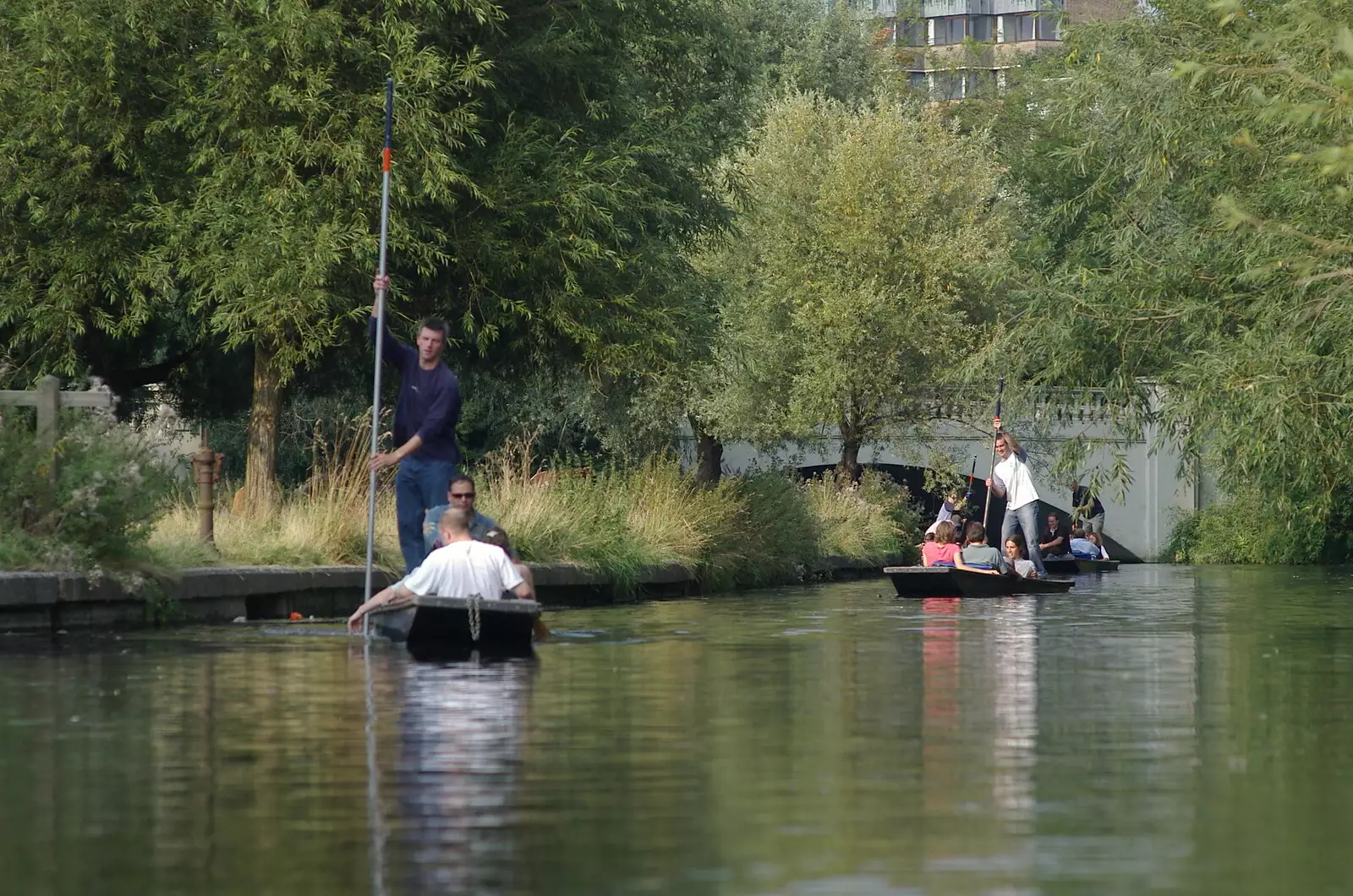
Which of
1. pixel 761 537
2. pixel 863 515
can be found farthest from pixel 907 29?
pixel 761 537

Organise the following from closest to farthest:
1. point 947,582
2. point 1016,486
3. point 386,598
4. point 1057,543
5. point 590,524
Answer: point 386,598 < point 947,582 < point 590,524 < point 1016,486 < point 1057,543

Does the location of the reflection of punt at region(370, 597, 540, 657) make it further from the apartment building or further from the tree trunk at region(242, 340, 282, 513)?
the apartment building

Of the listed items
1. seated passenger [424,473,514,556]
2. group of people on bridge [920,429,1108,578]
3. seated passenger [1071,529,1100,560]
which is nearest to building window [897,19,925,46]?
seated passenger [1071,529,1100,560]

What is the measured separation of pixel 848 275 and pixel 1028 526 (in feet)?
65.5

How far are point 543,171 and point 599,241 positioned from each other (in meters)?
1.09

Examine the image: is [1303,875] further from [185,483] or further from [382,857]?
[185,483]

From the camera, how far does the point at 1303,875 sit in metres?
6.44

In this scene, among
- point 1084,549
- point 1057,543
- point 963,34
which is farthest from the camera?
point 963,34

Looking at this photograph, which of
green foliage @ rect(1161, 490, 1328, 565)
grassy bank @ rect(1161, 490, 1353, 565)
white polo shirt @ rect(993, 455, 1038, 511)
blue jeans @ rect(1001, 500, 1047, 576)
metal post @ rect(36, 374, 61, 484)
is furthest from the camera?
green foliage @ rect(1161, 490, 1328, 565)

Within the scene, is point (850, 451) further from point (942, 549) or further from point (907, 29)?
point (907, 29)

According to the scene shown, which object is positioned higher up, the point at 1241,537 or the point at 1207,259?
the point at 1207,259

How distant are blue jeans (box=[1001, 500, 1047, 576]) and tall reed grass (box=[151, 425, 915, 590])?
12.1ft

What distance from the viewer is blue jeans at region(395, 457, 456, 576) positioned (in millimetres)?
17688

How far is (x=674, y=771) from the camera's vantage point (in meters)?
8.94
